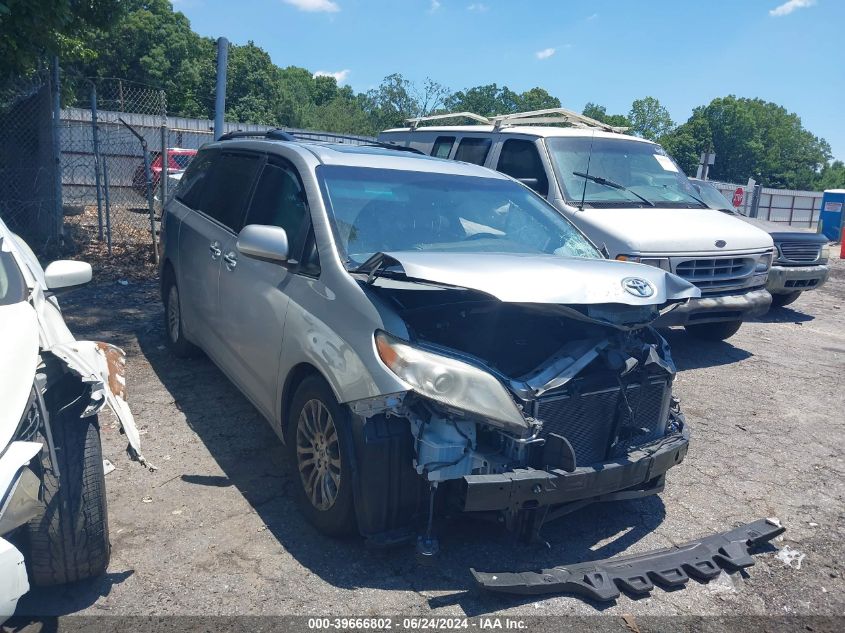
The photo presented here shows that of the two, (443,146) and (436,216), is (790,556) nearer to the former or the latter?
(436,216)

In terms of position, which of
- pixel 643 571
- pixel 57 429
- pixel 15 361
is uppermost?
pixel 15 361

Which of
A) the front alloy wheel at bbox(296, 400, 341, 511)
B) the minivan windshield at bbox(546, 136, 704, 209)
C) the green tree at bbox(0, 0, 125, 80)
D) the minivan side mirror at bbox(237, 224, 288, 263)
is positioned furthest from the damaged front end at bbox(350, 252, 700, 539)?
the green tree at bbox(0, 0, 125, 80)

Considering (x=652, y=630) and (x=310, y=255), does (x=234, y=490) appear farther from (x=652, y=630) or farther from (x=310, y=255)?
(x=652, y=630)

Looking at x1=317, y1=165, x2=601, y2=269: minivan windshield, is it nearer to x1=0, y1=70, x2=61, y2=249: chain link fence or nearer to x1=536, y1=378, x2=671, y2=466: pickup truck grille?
x1=536, y1=378, x2=671, y2=466: pickup truck grille

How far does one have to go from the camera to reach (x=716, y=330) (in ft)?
26.1

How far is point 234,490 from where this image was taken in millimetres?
4129

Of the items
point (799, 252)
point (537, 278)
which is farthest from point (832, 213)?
point (537, 278)

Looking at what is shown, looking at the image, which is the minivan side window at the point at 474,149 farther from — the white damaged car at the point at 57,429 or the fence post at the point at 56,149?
the white damaged car at the point at 57,429

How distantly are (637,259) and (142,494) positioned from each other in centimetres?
461

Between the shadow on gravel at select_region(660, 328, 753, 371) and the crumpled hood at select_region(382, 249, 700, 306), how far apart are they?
3821 mm

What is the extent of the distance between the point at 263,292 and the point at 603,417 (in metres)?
2.09

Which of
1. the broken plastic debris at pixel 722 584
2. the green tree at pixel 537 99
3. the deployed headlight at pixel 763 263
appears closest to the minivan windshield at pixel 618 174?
the deployed headlight at pixel 763 263

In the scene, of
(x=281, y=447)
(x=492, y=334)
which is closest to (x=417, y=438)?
(x=492, y=334)

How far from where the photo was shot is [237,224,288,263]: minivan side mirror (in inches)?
151
